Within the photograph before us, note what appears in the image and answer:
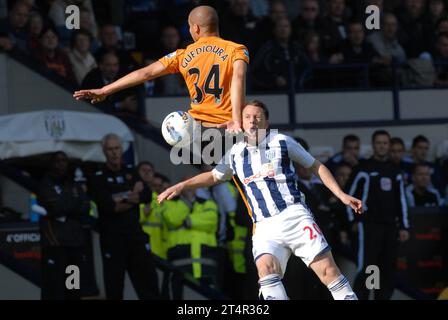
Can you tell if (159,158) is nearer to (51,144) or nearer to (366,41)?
(51,144)

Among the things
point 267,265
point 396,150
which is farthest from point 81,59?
point 267,265

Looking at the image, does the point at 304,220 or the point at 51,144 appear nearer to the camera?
the point at 304,220

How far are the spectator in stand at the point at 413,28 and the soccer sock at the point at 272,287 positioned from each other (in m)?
9.53

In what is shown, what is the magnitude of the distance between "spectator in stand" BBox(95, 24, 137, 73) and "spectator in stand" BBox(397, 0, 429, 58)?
4814 millimetres

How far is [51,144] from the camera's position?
53.3 feet

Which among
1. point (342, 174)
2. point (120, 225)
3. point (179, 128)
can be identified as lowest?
point (120, 225)

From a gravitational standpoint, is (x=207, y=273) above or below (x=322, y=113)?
below

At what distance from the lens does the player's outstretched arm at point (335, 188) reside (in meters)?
11.1

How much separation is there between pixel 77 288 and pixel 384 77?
698 centimetres

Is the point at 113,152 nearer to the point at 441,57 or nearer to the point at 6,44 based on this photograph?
the point at 6,44

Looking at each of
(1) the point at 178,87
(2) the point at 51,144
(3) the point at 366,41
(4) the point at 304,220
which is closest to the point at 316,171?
(4) the point at 304,220

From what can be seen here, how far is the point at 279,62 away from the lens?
18562 millimetres

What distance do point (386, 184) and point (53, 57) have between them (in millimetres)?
4831

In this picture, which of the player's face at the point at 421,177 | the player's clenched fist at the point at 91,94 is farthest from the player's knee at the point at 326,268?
the player's face at the point at 421,177
